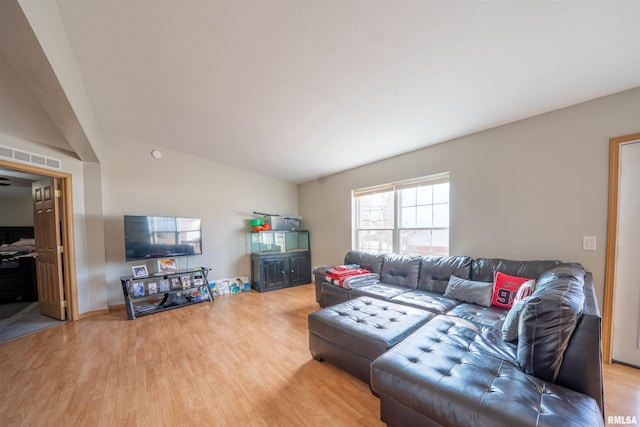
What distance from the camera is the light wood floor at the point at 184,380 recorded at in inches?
59.6

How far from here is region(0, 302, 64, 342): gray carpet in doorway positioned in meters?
2.71

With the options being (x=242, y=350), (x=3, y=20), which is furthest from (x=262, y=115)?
(x=242, y=350)

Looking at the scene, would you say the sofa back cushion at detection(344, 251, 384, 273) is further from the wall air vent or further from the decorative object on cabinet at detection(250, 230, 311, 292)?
the wall air vent

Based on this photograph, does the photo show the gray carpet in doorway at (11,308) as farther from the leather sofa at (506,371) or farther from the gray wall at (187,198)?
the leather sofa at (506,371)

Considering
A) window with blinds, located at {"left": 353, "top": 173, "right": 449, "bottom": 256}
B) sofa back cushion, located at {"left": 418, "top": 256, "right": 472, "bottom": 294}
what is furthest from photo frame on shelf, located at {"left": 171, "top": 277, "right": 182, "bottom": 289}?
sofa back cushion, located at {"left": 418, "top": 256, "right": 472, "bottom": 294}

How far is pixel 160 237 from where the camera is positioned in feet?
11.7

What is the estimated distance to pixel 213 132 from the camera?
3232 mm

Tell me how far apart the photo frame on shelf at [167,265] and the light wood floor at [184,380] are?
0.91m

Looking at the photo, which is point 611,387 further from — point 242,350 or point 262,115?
point 262,115

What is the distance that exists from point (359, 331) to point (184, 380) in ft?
4.85

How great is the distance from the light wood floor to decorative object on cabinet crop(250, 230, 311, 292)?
1.46 metres

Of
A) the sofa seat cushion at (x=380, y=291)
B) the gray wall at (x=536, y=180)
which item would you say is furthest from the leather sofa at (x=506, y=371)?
the sofa seat cushion at (x=380, y=291)

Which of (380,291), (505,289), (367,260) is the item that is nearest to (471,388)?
(505,289)

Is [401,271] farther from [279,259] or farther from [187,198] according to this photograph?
[187,198]
